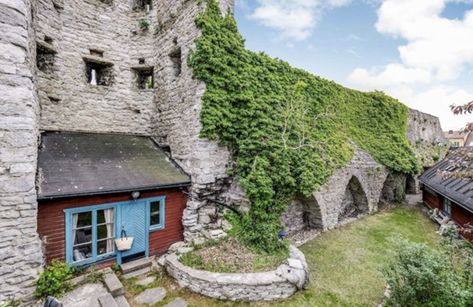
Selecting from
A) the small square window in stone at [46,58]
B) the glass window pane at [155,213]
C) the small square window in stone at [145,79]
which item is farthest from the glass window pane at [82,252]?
the small square window in stone at [145,79]

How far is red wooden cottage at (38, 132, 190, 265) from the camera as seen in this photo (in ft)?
18.3

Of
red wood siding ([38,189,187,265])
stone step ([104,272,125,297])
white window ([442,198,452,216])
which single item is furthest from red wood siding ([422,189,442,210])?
stone step ([104,272,125,297])

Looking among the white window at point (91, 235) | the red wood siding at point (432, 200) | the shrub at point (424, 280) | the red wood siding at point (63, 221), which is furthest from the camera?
the red wood siding at point (432, 200)

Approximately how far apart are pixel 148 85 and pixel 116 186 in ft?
18.3

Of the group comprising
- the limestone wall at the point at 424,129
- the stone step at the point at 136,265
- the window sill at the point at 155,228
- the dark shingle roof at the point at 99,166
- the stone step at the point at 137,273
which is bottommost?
the stone step at the point at 137,273

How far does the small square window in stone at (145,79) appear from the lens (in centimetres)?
982

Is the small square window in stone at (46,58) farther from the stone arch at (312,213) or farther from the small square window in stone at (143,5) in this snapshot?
the stone arch at (312,213)

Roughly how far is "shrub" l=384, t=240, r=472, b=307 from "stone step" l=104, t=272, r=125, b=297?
5877 millimetres

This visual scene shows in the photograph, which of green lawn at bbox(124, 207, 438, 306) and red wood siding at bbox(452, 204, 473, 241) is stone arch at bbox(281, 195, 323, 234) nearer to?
green lawn at bbox(124, 207, 438, 306)

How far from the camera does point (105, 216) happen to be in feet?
20.5

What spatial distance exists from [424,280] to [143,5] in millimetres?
12777

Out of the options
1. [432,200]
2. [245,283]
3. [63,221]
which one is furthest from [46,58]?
[432,200]

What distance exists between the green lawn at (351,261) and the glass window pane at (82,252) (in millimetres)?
2016

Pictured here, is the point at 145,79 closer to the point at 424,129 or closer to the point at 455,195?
the point at 455,195
